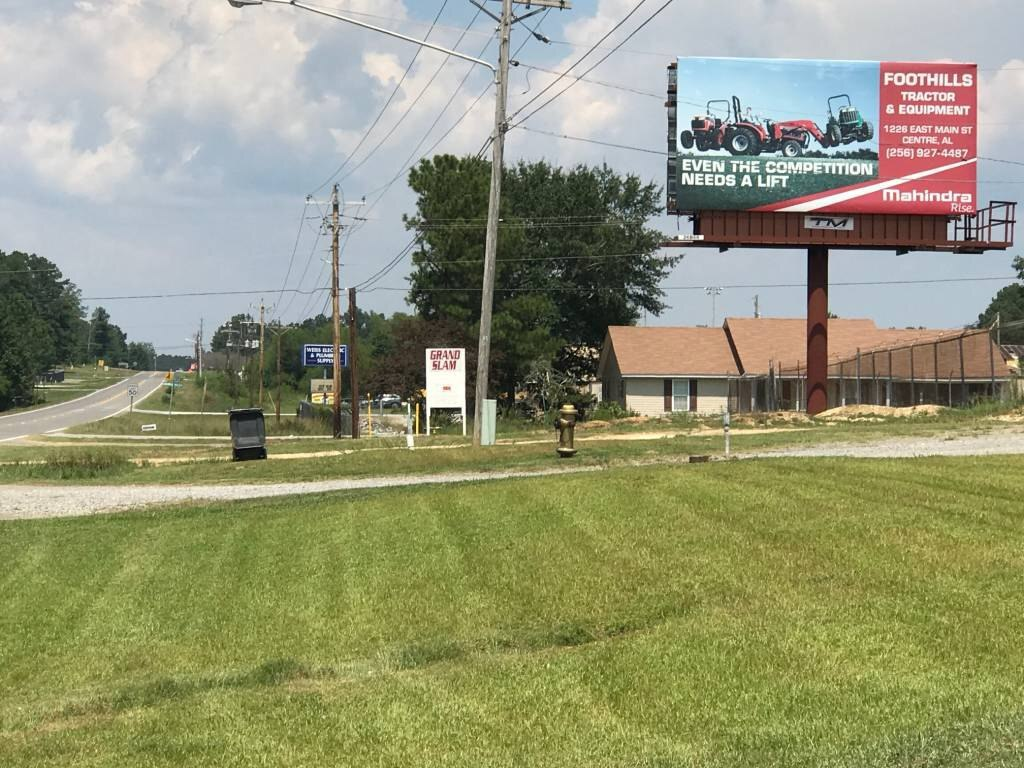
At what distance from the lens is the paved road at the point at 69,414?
254 feet

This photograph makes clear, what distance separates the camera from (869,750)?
5.16m

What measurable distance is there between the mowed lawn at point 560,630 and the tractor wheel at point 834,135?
2619 cm

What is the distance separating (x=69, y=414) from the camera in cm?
9856

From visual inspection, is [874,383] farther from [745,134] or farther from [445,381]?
[445,381]

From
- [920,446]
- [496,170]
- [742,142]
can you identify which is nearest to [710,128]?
[742,142]

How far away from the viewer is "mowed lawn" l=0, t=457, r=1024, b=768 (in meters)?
5.79

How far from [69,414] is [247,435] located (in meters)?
70.3

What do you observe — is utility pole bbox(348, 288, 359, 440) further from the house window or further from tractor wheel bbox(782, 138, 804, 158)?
tractor wheel bbox(782, 138, 804, 158)


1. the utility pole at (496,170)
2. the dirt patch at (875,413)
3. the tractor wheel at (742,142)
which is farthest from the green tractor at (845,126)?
the utility pole at (496,170)

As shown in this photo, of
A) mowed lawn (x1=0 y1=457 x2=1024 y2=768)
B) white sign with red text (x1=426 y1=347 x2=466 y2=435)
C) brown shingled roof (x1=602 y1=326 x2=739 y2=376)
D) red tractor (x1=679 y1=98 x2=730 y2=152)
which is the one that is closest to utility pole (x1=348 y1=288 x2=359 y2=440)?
white sign with red text (x1=426 y1=347 x2=466 y2=435)

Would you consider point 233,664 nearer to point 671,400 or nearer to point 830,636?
point 830,636

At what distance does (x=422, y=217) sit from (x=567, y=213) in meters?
12.2

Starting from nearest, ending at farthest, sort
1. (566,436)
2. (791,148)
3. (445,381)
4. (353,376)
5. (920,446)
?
(920,446) → (566,436) → (445,381) → (791,148) → (353,376)

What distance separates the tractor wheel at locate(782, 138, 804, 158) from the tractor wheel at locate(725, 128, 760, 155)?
964 mm
